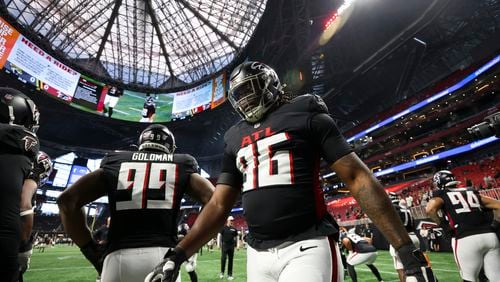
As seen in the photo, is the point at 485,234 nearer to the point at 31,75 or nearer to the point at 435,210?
the point at 435,210

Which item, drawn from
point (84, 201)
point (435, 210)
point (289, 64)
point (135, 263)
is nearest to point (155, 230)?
point (135, 263)

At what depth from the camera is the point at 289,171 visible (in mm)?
1696

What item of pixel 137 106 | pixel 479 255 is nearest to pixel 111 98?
pixel 137 106

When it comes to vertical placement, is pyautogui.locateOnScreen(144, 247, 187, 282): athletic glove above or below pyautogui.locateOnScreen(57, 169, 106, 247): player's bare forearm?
below

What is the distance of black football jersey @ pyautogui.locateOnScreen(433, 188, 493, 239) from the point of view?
432 centimetres

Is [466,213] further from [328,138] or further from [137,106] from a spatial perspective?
[137,106]

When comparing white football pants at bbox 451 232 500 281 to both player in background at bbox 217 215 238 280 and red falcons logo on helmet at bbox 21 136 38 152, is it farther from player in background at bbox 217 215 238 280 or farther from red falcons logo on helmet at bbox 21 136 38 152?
player in background at bbox 217 215 238 280

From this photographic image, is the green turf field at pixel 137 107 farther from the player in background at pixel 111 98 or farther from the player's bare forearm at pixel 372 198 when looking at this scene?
the player's bare forearm at pixel 372 198

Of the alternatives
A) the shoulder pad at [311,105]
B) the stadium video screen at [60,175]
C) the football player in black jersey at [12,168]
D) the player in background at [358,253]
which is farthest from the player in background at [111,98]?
the shoulder pad at [311,105]

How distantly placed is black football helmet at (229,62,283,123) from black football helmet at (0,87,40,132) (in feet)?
6.27

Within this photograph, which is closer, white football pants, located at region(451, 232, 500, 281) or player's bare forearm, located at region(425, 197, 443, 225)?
white football pants, located at region(451, 232, 500, 281)

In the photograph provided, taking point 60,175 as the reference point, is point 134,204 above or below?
below

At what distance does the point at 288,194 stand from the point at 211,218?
64 cm

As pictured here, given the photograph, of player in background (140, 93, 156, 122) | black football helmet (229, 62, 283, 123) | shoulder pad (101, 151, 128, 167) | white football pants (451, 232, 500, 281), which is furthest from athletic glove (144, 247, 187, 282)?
player in background (140, 93, 156, 122)
